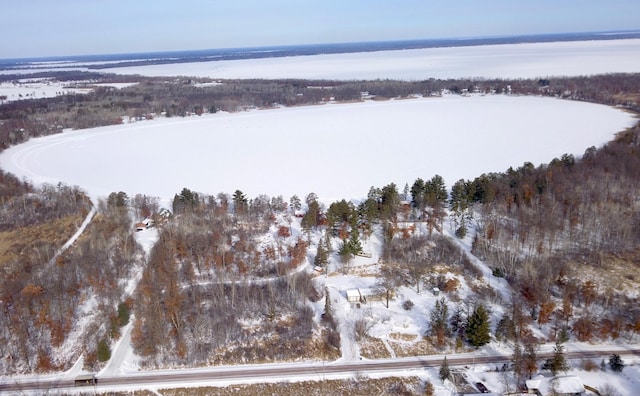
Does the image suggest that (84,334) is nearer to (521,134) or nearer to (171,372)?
(171,372)

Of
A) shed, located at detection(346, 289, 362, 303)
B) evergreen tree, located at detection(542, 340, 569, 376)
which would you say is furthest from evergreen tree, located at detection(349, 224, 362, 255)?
evergreen tree, located at detection(542, 340, 569, 376)

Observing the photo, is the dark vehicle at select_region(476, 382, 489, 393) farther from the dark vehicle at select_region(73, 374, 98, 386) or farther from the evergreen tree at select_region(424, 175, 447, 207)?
the evergreen tree at select_region(424, 175, 447, 207)

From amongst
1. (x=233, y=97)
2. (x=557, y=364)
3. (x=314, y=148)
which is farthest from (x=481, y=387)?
(x=233, y=97)

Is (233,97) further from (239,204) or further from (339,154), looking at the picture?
(239,204)

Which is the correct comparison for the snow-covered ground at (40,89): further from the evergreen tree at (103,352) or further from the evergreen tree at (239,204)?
the evergreen tree at (103,352)

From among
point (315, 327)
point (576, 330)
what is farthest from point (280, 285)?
point (576, 330)

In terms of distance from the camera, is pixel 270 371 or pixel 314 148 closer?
pixel 270 371
